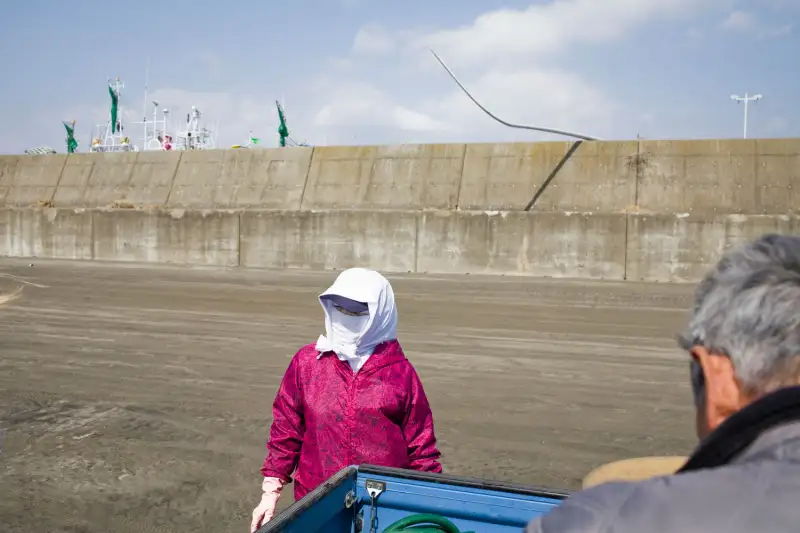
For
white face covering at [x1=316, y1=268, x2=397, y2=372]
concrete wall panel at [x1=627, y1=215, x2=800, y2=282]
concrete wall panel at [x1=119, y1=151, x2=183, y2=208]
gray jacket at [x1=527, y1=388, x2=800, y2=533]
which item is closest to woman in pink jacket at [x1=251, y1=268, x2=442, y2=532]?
white face covering at [x1=316, y1=268, x2=397, y2=372]

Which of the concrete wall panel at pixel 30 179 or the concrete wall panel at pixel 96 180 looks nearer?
the concrete wall panel at pixel 96 180

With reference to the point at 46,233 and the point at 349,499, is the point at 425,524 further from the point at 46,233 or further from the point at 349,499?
the point at 46,233

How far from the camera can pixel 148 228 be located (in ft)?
67.3

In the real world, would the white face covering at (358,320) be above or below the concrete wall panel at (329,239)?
below

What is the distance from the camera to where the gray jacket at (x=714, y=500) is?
0.87 meters

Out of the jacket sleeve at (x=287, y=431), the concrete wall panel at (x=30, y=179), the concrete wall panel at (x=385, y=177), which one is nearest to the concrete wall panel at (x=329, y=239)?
the concrete wall panel at (x=385, y=177)

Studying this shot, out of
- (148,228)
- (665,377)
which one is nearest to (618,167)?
(665,377)

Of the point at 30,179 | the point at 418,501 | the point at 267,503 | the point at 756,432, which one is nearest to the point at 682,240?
the point at 267,503

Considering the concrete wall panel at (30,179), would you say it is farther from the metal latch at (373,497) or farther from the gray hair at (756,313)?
the gray hair at (756,313)

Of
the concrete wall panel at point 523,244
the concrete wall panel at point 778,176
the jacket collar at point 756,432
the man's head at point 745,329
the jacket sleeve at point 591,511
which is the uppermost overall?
the concrete wall panel at point 778,176

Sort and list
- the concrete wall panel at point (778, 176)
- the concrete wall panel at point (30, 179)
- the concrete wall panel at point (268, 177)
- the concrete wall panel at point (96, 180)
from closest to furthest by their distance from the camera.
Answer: the concrete wall panel at point (778, 176)
the concrete wall panel at point (268, 177)
the concrete wall panel at point (96, 180)
the concrete wall panel at point (30, 179)

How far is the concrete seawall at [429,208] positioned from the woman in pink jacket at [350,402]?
13.8 meters

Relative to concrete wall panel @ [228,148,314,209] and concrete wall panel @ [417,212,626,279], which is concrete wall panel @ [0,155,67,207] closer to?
concrete wall panel @ [228,148,314,209]

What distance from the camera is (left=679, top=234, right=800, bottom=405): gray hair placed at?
104 cm
